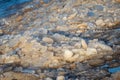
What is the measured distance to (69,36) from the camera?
4.78 meters

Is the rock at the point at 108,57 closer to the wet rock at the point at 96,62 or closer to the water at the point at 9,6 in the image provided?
the wet rock at the point at 96,62

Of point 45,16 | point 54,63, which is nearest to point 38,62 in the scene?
point 54,63

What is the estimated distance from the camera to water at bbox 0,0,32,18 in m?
7.76

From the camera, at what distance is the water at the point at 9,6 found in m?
7.76

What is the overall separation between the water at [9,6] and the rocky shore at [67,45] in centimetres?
145

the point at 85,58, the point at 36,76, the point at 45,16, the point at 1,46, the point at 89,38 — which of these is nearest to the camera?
the point at 36,76

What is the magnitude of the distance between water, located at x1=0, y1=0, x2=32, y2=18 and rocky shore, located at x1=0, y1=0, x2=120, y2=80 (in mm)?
1450

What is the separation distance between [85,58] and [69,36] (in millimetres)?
800

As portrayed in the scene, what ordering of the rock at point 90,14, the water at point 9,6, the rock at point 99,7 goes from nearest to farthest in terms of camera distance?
the rock at point 90,14 → the rock at point 99,7 → the water at point 9,6

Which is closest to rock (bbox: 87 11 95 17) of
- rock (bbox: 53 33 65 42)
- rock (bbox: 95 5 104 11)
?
rock (bbox: 95 5 104 11)

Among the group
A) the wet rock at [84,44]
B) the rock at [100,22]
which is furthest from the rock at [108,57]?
the rock at [100,22]

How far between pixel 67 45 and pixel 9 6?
4.32m

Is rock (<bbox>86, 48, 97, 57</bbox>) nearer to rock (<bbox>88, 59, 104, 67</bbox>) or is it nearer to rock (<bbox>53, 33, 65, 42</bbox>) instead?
rock (<bbox>88, 59, 104, 67</bbox>)

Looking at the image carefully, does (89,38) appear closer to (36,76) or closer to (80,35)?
(80,35)
